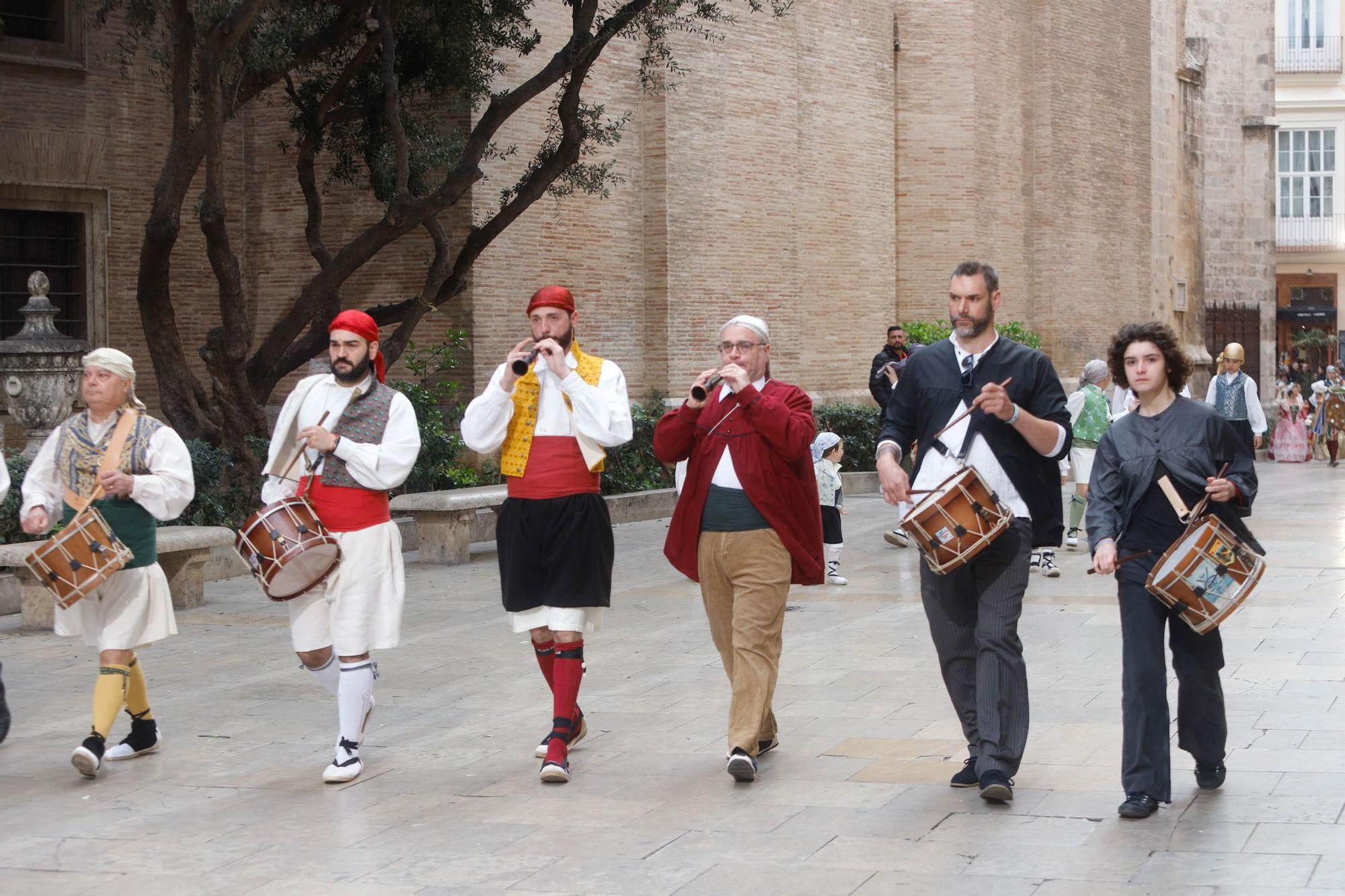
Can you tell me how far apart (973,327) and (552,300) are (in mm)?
1675

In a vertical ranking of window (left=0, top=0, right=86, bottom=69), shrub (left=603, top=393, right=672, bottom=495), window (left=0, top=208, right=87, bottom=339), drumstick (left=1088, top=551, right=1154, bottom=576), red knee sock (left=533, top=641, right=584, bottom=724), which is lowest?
red knee sock (left=533, top=641, right=584, bottom=724)

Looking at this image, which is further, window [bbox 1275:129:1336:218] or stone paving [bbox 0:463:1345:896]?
window [bbox 1275:129:1336:218]

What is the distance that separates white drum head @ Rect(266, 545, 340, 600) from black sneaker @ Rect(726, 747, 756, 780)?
1.67m

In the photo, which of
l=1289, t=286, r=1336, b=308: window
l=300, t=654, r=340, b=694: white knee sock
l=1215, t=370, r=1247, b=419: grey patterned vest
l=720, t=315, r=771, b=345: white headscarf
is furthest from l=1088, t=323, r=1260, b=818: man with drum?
l=1289, t=286, r=1336, b=308: window

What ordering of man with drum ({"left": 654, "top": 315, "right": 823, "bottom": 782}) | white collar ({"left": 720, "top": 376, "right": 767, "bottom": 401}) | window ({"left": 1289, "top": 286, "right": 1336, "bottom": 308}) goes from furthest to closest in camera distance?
window ({"left": 1289, "top": 286, "right": 1336, "bottom": 308}) → white collar ({"left": 720, "top": 376, "right": 767, "bottom": 401}) → man with drum ({"left": 654, "top": 315, "right": 823, "bottom": 782})

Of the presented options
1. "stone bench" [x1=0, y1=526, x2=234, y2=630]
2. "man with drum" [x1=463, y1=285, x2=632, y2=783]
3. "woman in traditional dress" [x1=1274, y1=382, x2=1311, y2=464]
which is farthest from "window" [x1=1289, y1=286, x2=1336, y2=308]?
"man with drum" [x1=463, y1=285, x2=632, y2=783]

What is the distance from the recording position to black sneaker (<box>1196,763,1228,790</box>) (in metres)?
6.03

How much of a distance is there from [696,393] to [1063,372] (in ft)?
81.0

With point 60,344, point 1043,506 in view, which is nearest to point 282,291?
point 60,344

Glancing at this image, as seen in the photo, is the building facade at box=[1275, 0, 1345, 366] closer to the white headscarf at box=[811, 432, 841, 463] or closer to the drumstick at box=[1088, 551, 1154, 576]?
the white headscarf at box=[811, 432, 841, 463]

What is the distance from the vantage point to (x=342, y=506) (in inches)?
258

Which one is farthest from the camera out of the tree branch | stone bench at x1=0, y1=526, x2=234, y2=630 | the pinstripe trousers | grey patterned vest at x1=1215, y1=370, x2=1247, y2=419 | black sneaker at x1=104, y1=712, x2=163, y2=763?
grey patterned vest at x1=1215, y1=370, x2=1247, y2=419

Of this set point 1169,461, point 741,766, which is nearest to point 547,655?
point 741,766

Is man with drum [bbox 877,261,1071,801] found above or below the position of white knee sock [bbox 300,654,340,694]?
above
